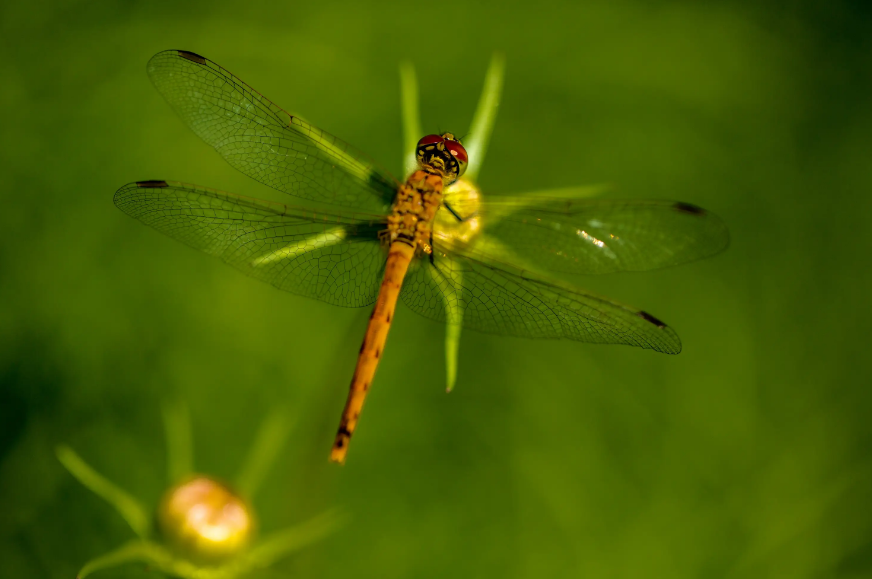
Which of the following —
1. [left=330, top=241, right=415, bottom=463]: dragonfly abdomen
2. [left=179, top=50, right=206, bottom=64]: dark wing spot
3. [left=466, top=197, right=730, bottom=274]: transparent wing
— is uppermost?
[left=179, top=50, right=206, bottom=64]: dark wing spot

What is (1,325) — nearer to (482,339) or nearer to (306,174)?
(306,174)

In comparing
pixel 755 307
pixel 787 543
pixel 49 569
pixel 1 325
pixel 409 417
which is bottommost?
pixel 49 569

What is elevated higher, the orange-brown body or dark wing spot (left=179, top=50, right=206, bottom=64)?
dark wing spot (left=179, top=50, right=206, bottom=64)

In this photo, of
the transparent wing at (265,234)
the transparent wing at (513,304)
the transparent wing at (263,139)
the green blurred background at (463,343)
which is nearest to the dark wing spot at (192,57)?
the transparent wing at (263,139)

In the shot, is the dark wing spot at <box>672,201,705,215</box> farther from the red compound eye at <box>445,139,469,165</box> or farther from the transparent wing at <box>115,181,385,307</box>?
the transparent wing at <box>115,181,385,307</box>

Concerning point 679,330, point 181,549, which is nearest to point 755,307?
point 679,330

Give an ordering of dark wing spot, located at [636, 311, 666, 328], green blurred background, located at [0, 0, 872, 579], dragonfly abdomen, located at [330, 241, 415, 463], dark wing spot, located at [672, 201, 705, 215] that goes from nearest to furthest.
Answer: dragonfly abdomen, located at [330, 241, 415, 463] < dark wing spot, located at [636, 311, 666, 328] < dark wing spot, located at [672, 201, 705, 215] < green blurred background, located at [0, 0, 872, 579]

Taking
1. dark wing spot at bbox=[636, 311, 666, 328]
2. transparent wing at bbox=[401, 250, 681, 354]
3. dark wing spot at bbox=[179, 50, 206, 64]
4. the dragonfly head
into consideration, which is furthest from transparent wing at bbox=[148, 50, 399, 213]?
dark wing spot at bbox=[636, 311, 666, 328]

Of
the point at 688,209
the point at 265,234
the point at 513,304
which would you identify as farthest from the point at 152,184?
the point at 688,209

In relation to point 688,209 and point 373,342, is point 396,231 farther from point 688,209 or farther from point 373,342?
point 688,209
